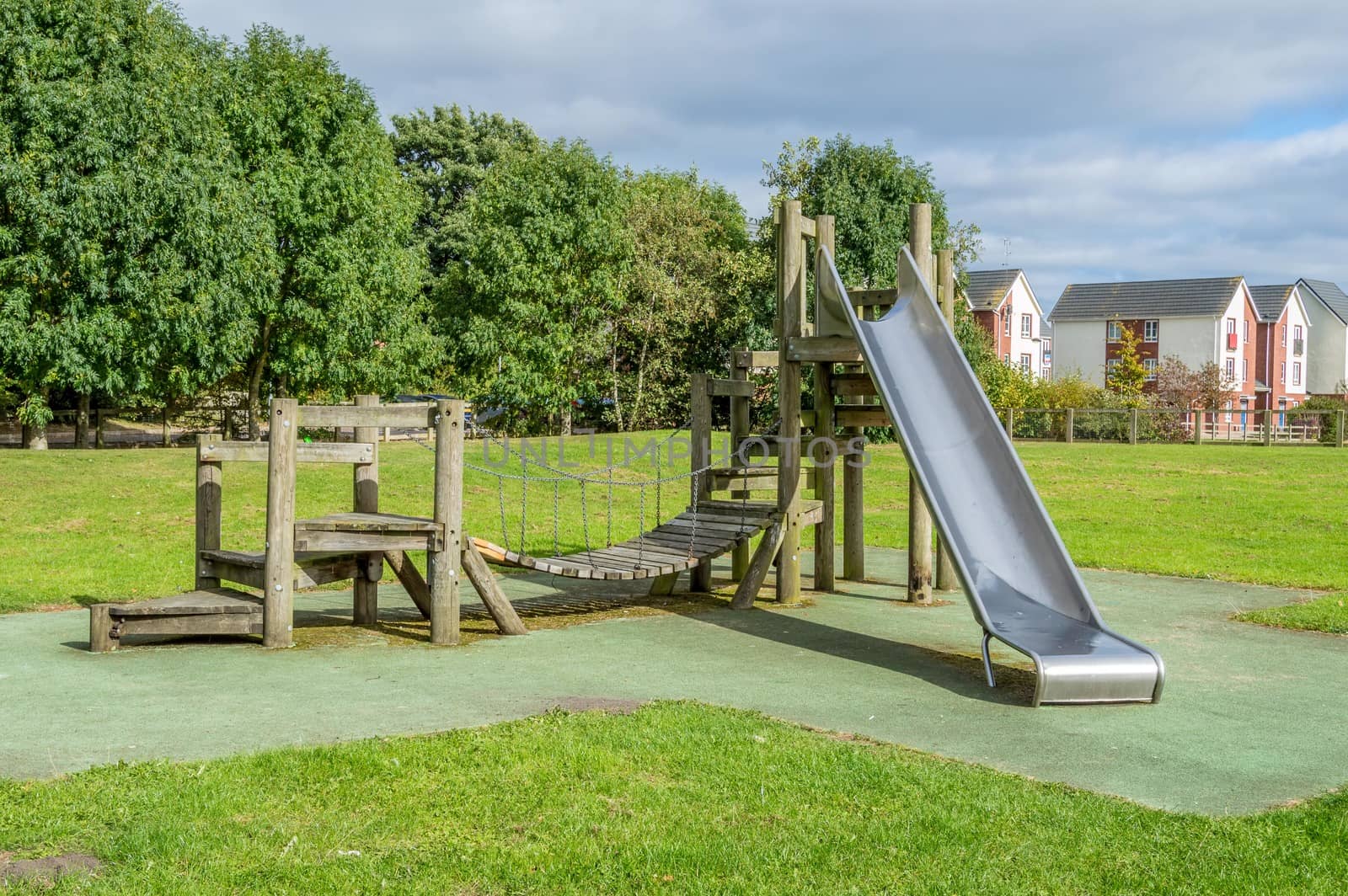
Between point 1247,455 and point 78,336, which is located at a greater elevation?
point 78,336

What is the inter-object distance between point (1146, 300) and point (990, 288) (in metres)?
10.8

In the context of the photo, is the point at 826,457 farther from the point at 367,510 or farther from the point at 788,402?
the point at 367,510

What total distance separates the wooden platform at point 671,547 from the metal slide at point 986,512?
205 centimetres

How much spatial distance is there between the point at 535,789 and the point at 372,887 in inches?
48.7

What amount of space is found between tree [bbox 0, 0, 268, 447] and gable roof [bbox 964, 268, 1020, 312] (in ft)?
156

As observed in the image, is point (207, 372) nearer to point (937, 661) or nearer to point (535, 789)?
point (937, 661)

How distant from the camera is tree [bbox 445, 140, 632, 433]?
127ft

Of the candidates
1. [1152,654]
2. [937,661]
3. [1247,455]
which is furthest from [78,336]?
[1247,455]

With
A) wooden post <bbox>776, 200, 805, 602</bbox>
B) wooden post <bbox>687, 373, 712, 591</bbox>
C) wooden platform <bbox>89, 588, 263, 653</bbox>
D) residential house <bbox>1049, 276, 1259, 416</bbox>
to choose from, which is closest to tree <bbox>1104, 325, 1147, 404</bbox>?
residential house <bbox>1049, 276, 1259, 416</bbox>

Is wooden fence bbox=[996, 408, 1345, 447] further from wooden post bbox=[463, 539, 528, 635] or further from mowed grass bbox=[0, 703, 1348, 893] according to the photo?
mowed grass bbox=[0, 703, 1348, 893]

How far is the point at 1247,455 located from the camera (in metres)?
33.8

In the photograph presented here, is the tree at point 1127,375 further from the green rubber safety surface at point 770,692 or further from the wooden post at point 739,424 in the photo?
the green rubber safety surface at point 770,692

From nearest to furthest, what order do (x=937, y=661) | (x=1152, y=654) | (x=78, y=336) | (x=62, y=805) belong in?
1. (x=62, y=805)
2. (x=1152, y=654)
3. (x=937, y=661)
4. (x=78, y=336)

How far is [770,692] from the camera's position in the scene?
8164 millimetres
